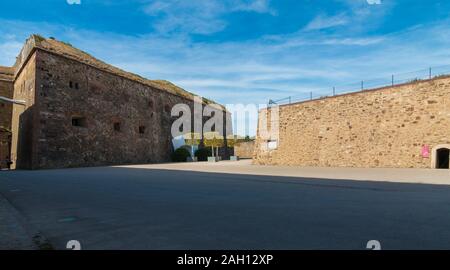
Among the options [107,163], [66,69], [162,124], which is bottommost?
[107,163]

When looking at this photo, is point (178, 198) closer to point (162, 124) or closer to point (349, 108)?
point (349, 108)

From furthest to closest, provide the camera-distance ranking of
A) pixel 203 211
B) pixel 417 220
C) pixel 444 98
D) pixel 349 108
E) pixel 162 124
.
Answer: pixel 162 124
pixel 349 108
pixel 444 98
pixel 203 211
pixel 417 220

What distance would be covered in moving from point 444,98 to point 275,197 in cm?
1389

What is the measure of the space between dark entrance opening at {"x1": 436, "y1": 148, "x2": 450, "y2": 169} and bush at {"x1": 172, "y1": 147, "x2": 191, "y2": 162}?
2109cm

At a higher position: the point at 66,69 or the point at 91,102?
the point at 66,69

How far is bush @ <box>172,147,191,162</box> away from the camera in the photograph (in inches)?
1227

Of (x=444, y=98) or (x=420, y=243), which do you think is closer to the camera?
(x=420, y=243)

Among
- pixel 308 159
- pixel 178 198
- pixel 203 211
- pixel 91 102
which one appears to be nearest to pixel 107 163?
pixel 91 102

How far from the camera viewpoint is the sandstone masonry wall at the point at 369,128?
52.8ft

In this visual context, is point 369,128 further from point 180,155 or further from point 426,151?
point 180,155

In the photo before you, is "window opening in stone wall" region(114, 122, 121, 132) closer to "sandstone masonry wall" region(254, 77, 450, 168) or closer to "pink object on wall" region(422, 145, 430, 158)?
"sandstone masonry wall" region(254, 77, 450, 168)

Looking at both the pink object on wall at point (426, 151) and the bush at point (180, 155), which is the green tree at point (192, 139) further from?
the pink object on wall at point (426, 151)

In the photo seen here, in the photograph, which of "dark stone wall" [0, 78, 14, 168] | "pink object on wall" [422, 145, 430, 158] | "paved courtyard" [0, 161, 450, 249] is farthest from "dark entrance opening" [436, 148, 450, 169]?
"dark stone wall" [0, 78, 14, 168]
